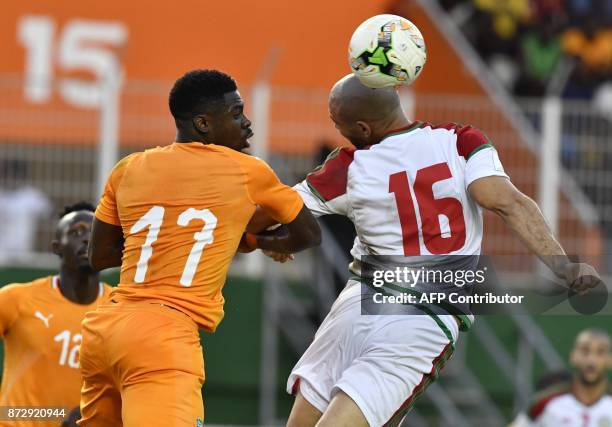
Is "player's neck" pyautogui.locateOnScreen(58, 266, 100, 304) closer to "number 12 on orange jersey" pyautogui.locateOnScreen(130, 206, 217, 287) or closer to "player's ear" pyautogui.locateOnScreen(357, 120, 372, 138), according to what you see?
"number 12 on orange jersey" pyautogui.locateOnScreen(130, 206, 217, 287)

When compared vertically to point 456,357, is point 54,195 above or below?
above

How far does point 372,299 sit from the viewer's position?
5938mm

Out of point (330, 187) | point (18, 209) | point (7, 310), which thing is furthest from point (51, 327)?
point (18, 209)

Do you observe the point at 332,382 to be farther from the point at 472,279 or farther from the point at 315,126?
the point at 315,126

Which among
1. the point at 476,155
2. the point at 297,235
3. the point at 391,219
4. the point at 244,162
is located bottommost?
the point at 297,235

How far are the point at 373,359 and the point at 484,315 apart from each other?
7032 mm

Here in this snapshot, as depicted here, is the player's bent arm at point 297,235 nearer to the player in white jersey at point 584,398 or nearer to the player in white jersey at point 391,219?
the player in white jersey at point 391,219

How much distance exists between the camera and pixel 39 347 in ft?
23.1

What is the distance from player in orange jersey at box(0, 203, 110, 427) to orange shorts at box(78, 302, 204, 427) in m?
1.45

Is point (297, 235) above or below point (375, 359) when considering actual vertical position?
above

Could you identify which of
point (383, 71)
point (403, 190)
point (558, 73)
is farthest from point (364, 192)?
point (558, 73)

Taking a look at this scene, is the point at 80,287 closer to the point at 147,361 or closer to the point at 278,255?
the point at 278,255

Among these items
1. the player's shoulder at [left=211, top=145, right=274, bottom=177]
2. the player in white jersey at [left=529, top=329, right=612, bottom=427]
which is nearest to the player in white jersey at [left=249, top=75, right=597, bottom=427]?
the player's shoulder at [left=211, top=145, right=274, bottom=177]

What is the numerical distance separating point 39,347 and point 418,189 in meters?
2.47
